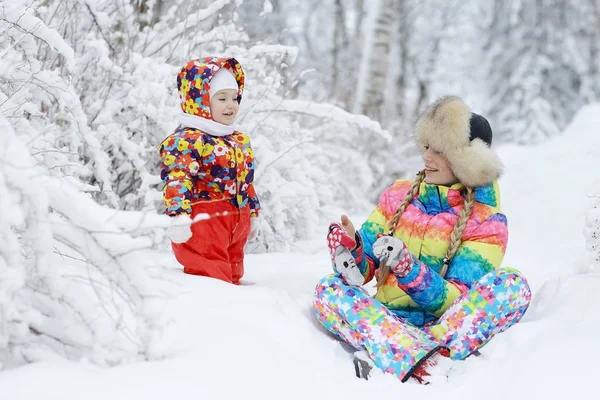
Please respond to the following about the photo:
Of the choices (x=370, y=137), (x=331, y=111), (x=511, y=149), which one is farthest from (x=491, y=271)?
(x=511, y=149)

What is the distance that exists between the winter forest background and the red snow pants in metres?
0.23

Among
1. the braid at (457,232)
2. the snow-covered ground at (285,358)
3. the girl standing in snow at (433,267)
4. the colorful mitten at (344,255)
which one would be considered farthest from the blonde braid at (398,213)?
the snow-covered ground at (285,358)

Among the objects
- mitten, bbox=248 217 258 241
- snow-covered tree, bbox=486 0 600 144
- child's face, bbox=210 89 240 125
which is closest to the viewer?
child's face, bbox=210 89 240 125

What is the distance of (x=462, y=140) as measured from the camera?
291 cm

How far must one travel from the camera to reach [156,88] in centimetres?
402

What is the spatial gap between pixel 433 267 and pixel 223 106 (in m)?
1.37

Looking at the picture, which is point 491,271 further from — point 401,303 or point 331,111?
point 331,111

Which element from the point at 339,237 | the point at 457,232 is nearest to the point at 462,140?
the point at 457,232

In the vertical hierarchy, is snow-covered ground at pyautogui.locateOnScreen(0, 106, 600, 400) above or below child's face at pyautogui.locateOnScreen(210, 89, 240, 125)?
below

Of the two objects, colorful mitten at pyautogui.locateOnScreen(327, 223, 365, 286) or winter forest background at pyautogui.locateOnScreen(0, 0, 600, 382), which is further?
colorful mitten at pyautogui.locateOnScreen(327, 223, 365, 286)

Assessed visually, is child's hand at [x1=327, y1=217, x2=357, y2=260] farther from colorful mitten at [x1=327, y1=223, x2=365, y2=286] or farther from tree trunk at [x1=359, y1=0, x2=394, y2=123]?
tree trunk at [x1=359, y1=0, x2=394, y2=123]

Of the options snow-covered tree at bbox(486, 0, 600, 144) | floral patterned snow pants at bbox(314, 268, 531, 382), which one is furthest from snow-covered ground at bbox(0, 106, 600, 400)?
snow-covered tree at bbox(486, 0, 600, 144)

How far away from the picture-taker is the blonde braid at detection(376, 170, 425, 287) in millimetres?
3000

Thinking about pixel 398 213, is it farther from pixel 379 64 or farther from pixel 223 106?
pixel 379 64
